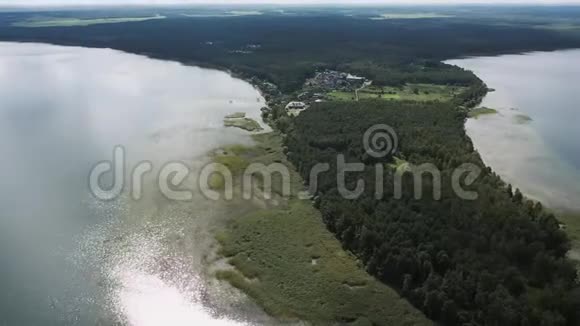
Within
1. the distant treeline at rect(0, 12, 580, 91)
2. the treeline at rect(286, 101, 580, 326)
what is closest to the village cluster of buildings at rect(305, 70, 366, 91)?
the distant treeline at rect(0, 12, 580, 91)

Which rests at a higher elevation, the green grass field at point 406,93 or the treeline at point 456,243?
the green grass field at point 406,93

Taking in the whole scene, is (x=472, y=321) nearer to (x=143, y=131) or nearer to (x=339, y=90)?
(x=143, y=131)

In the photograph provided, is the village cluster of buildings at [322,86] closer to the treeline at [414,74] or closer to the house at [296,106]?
the house at [296,106]

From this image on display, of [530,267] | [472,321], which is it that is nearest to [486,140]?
[530,267]

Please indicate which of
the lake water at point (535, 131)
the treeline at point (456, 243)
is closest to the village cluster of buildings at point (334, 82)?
the lake water at point (535, 131)

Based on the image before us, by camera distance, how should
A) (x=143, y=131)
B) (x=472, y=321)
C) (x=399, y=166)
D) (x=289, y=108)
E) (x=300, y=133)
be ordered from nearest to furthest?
(x=472, y=321) → (x=399, y=166) → (x=300, y=133) → (x=143, y=131) → (x=289, y=108)

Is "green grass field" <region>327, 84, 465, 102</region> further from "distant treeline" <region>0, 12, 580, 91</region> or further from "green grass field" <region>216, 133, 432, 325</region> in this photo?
"green grass field" <region>216, 133, 432, 325</region>

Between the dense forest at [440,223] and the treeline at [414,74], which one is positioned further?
the treeline at [414,74]
